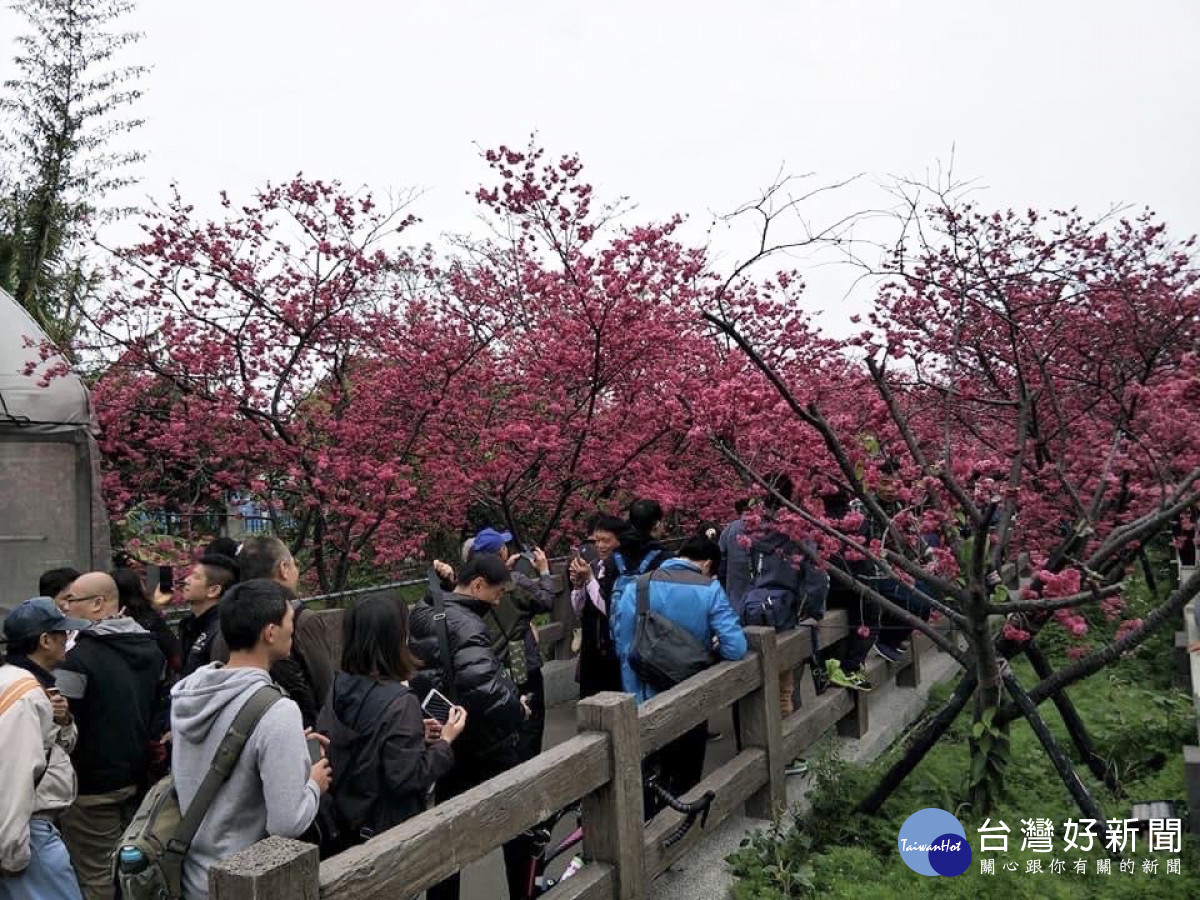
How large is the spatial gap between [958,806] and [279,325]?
6.76 metres

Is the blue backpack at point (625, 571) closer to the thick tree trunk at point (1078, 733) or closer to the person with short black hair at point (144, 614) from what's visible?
the person with short black hair at point (144, 614)

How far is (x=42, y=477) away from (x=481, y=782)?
24.9 ft

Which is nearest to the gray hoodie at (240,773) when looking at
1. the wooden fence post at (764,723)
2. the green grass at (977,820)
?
the green grass at (977,820)

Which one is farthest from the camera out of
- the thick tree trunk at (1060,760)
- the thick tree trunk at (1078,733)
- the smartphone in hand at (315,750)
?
the thick tree trunk at (1078,733)

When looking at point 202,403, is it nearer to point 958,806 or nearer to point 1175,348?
point 958,806

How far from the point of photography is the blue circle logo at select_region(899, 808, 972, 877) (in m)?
4.13

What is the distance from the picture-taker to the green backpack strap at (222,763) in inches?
92.4

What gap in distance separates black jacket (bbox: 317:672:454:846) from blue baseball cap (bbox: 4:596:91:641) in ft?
4.43

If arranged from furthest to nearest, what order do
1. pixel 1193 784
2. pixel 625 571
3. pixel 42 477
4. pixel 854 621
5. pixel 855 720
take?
pixel 42 477 < pixel 854 621 < pixel 855 720 < pixel 625 571 < pixel 1193 784

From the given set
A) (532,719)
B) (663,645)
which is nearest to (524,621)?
(532,719)

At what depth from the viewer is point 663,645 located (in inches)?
169

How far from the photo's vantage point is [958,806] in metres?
4.75

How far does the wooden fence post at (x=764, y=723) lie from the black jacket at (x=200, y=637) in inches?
106

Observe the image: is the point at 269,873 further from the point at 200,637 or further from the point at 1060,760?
the point at 1060,760
